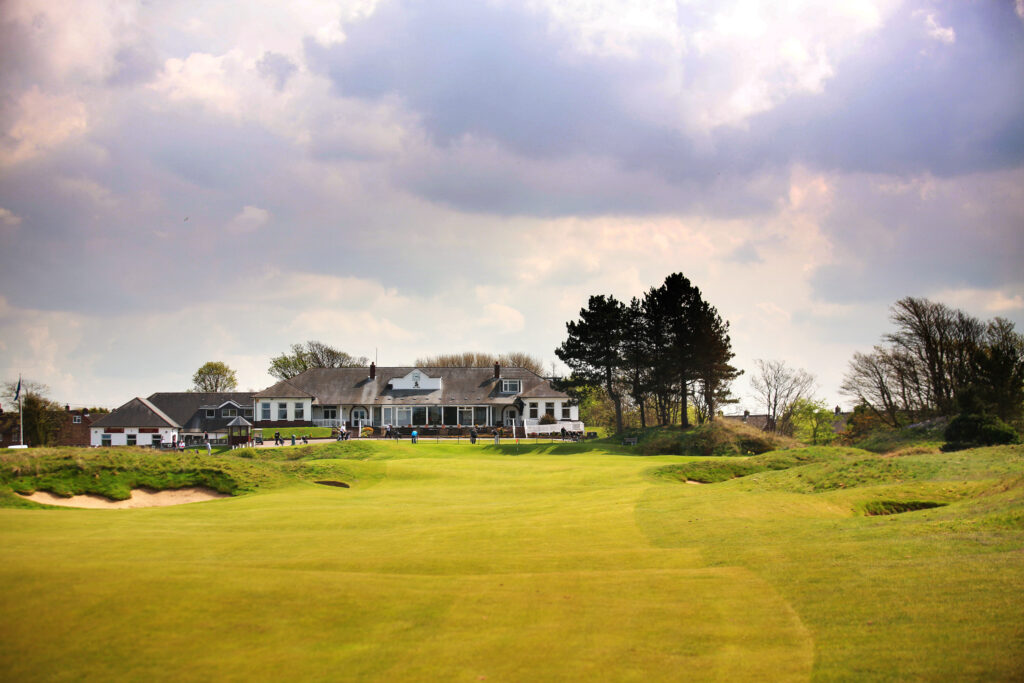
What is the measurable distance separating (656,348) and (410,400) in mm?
28657

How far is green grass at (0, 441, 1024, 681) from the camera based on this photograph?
877 centimetres

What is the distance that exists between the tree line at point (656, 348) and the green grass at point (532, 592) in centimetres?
4192

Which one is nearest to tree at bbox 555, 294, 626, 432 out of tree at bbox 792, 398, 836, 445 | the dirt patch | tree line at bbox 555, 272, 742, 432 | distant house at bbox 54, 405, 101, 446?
tree line at bbox 555, 272, 742, 432

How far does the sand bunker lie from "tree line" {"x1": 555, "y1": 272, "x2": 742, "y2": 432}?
42.2m

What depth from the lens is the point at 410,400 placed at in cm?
7831

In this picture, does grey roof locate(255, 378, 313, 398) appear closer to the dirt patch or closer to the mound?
the mound

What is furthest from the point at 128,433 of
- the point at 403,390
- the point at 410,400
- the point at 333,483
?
the point at 333,483

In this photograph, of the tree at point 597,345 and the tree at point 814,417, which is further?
the tree at point 814,417

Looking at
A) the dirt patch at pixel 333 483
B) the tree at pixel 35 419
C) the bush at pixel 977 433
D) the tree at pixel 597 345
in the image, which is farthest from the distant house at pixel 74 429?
the bush at pixel 977 433

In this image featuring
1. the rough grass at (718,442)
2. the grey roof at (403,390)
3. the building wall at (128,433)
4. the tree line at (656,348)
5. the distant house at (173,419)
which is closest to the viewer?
the rough grass at (718,442)

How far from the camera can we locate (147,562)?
1186 centimetres

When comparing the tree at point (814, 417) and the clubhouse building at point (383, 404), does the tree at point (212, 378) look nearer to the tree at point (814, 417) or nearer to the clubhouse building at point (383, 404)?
the clubhouse building at point (383, 404)

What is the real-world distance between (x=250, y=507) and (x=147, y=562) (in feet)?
29.4

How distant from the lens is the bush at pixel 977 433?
3272 centimetres
